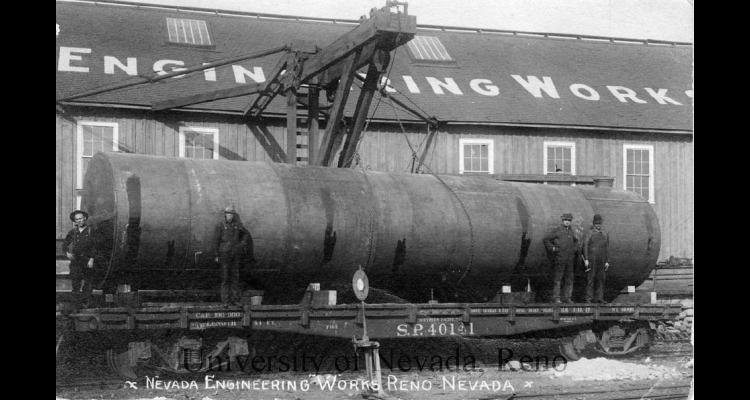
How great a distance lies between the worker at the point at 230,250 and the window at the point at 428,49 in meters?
13.4

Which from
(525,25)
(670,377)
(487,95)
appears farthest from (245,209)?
(487,95)

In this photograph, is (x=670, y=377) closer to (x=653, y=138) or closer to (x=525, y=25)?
(x=525, y=25)

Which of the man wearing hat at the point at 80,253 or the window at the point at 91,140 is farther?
the window at the point at 91,140

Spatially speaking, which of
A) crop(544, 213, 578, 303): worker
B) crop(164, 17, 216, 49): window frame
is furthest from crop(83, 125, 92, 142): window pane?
crop(544, 213, 578, 303): worker

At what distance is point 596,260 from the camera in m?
16.5

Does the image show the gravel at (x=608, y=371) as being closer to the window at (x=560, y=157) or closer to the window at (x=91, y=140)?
the window at (x=560, y=157)

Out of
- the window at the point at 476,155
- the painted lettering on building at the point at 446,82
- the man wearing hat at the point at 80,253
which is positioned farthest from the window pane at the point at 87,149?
the window at the point at 476,155

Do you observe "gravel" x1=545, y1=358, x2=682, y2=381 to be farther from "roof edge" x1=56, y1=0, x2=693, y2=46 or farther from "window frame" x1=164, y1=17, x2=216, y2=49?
"window frame" x1=164, y1=17, x2=216, y2=49

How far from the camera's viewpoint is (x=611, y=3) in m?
15.3

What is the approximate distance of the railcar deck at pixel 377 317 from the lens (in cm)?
1276

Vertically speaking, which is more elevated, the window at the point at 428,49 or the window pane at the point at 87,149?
the window at the point at 428,49

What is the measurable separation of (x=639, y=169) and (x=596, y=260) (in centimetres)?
944

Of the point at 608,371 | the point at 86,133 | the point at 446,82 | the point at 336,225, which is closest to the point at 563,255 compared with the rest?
the point at 608,371
